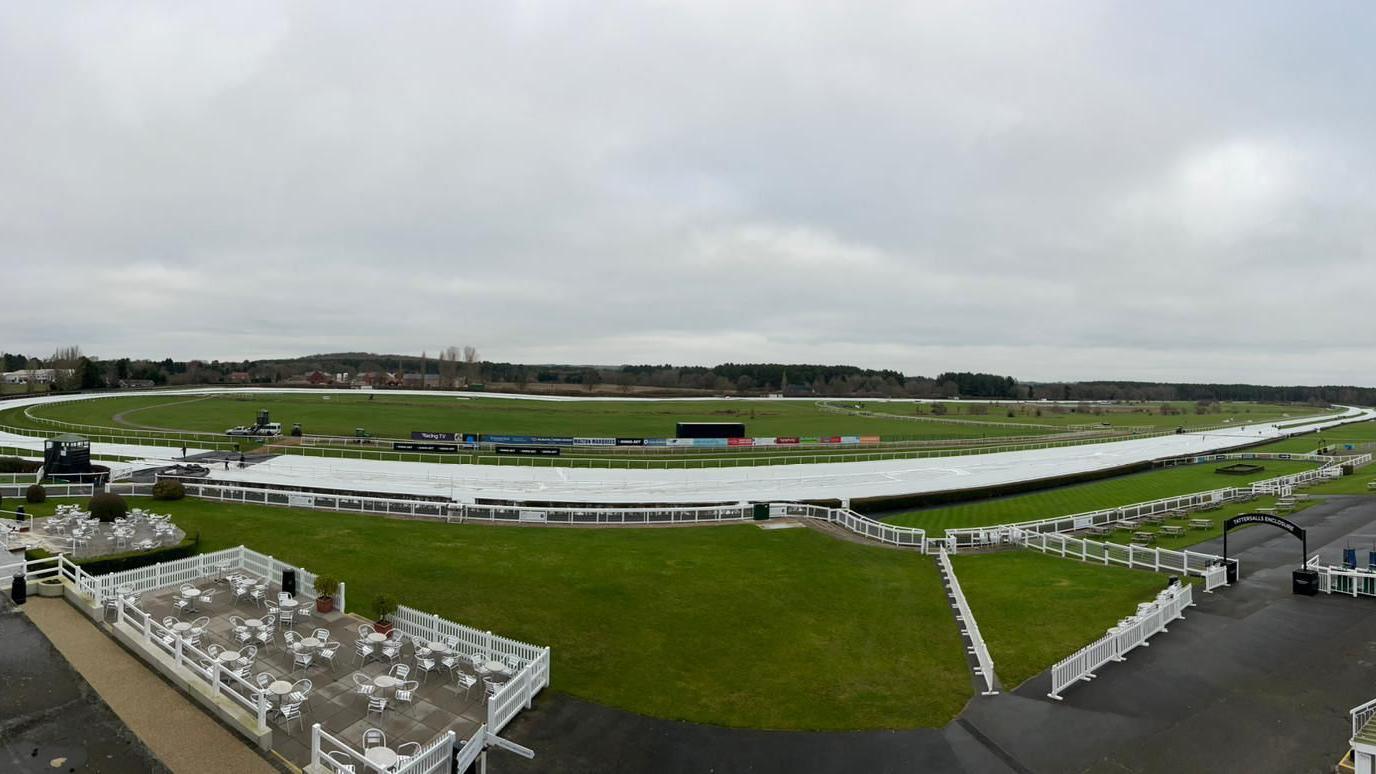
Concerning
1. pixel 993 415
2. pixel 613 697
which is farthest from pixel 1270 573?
pixel 993 415

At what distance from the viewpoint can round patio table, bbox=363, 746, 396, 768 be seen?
35.1 ft

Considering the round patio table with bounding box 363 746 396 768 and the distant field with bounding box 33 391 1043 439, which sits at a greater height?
the distant field with bounding box 33 391 1043 439

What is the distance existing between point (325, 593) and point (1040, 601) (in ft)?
74.9

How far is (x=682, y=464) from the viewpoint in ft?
199

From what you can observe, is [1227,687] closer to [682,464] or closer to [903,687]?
[903,687]

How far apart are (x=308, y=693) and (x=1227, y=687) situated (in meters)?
20.3

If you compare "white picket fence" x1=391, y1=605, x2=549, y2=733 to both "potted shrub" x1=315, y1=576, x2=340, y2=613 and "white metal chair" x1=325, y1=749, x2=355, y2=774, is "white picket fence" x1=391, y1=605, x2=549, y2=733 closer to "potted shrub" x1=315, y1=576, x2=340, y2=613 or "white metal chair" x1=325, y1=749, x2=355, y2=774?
"white metal chair" x1=325, y1=749, x2=355, y2=774

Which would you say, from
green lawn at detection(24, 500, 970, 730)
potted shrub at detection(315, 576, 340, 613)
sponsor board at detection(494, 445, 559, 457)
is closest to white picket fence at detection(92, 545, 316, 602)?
potted shrub at detection(315, 576, 340, 613)

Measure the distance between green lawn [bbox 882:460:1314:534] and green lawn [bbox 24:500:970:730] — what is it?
45.6 feet

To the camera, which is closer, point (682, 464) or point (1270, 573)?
point (1270, 573)

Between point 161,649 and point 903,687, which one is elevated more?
point 161,649

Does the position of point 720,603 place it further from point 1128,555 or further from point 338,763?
point 1128,555

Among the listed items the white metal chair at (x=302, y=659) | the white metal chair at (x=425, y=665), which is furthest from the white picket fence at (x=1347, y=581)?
the white metal chair at (x=302, y=659)

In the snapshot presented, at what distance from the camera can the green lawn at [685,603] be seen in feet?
50.8
